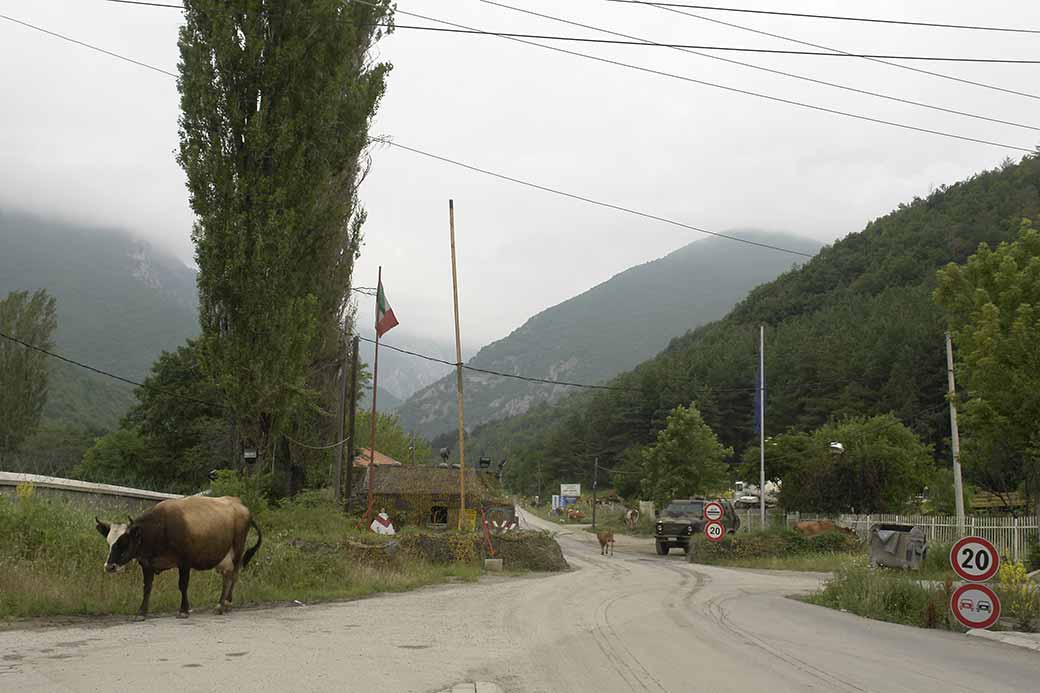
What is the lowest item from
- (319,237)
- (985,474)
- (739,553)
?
(739,553)

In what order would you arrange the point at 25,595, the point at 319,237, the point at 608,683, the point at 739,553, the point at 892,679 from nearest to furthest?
the point at 608,683, the point at 892,679, the point at 25,595, the point at 319,237, the point at 739,553

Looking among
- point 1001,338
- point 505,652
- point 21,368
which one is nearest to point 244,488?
point 505,652

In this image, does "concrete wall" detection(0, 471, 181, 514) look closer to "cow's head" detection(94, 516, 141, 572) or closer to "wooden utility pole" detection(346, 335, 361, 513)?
"cow's head" detection(94, 516, 141, 572)

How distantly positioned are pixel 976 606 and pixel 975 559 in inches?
41.5

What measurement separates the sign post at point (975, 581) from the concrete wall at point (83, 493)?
1519 cm

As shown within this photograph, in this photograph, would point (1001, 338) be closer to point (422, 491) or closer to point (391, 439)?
point (422, 491)

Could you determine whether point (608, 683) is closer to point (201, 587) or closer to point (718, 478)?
point (201, 587)

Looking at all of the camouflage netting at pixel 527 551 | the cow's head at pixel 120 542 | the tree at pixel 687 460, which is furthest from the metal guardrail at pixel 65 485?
the tree at pixel 687 460

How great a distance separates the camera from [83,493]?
67.5ft

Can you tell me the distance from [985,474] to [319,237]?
35457 mm

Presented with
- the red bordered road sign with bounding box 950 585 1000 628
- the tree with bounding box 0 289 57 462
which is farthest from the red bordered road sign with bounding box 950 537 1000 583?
→ the tree with bounding box 0 289 57 462

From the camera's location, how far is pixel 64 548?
13.4 meters

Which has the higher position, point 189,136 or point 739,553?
point 189,136

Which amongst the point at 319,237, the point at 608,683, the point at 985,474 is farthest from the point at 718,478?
the point at 608,683
